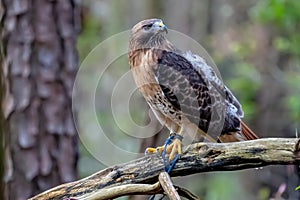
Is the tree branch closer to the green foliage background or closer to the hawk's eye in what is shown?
the hawk's eye

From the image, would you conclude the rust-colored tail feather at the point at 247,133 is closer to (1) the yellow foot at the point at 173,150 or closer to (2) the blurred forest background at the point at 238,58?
(1) the yellow foot at the point at 173,150

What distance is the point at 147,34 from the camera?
2.24 meters

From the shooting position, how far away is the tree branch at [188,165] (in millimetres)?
1994

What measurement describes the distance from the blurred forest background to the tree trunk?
2483 millimetres

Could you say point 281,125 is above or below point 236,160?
above

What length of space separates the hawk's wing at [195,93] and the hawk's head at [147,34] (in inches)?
3.2

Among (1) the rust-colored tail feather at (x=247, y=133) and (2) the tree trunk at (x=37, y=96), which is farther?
(2) the tree trunk at (x=37, y=96)

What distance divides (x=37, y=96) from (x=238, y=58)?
4.03 metres

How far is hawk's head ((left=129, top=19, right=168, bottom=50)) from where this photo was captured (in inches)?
86.5

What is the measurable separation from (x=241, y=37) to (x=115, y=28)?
160 cm

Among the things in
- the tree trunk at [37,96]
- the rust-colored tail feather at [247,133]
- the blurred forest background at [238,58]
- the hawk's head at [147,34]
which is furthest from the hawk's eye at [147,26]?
the blurred forest background at [238,58]

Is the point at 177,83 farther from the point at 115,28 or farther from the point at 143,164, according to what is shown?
the point at 115,28

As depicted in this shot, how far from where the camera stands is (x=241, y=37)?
23.2 ft

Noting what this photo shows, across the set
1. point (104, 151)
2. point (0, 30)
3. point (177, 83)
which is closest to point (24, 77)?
point (0, 30)
